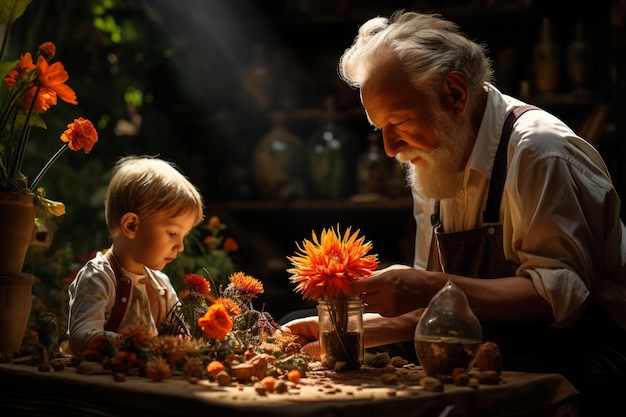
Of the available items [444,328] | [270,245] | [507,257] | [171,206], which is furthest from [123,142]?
[444,328]

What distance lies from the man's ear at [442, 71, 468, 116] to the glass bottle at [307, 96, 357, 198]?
7.52ft

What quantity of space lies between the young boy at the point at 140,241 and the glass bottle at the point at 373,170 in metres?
2.28

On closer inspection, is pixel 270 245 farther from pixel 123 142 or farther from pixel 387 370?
pixel 387 370

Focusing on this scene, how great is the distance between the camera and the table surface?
1418mm

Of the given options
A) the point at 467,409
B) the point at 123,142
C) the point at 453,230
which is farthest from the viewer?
the point at 123,142

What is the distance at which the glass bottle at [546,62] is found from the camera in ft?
14.0

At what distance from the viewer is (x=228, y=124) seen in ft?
16.2

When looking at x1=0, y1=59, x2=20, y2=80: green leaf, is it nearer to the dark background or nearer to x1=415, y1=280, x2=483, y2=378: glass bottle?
x1=415, y1=280, x2=483, y2=378: glass bottle

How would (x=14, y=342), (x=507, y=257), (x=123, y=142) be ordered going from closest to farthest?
(x=14, y=342), (x=507, y=257), (x=123, y=142)

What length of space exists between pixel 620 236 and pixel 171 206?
1.21m

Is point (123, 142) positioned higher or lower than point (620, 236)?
higher

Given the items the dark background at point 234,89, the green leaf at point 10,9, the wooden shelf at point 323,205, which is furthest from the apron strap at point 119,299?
the wooden shelf at point 323,205

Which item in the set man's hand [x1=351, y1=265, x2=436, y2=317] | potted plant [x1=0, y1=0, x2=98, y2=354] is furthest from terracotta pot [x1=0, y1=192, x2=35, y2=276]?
man's hand [x1=351, y1=265, x2=436, y2=317]

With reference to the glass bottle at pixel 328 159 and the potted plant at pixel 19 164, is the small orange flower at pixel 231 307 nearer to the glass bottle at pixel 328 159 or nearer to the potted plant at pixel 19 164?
the potted plant at pixel 19 164
